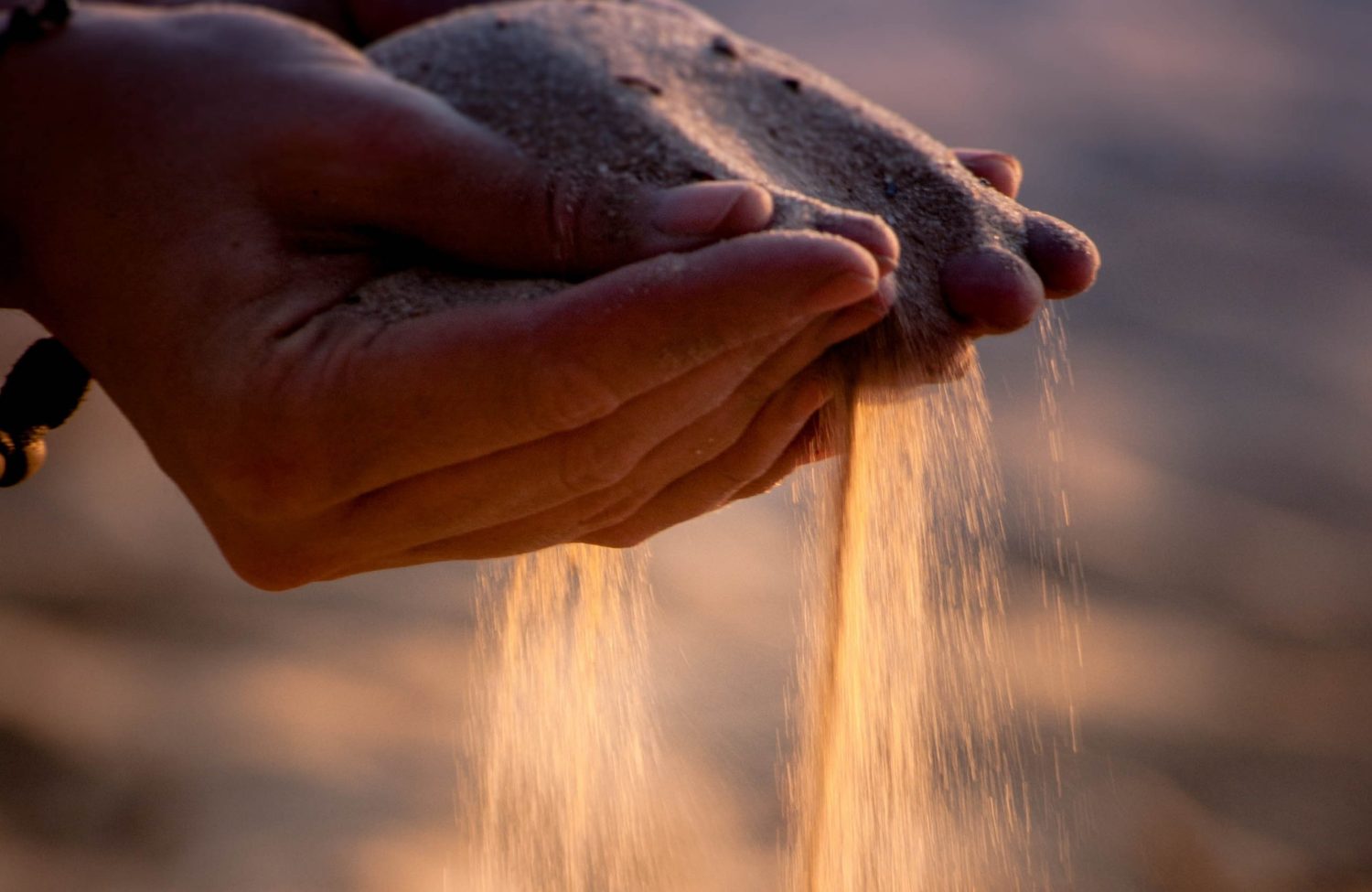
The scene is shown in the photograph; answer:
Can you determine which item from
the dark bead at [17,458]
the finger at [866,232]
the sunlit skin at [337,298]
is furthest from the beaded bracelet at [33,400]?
the finger at [866,232]

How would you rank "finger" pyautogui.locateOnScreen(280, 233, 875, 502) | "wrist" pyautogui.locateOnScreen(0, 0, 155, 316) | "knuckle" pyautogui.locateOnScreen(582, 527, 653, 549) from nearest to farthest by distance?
"finger" pyautogui.locateOnScreen(280, 233, 875, 502) < "wrist" pyautogui.locateOnScreen(0, 0, 155, 316) < "knuckle" pyautogui.locateOnScreen(582, 527, 653, 549)

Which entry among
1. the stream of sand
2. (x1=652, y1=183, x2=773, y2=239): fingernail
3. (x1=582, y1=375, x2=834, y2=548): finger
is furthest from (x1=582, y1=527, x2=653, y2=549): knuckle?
(x1=652, y1=183, x2=773, y2=239): fingernail

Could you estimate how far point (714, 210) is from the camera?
1.77ft

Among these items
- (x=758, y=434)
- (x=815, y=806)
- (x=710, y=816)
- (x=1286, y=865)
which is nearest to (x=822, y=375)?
(x=758, y=434)

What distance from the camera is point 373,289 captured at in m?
0.60

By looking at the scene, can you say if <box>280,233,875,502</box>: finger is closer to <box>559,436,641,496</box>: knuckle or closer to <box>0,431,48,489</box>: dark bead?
<box>559,436,641,496</box>: knuckle

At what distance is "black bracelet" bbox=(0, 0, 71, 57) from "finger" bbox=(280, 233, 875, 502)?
22cm

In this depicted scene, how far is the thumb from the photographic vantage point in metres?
0.58

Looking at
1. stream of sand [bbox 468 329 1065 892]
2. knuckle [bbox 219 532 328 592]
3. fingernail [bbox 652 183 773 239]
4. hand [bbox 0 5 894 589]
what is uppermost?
fingernail [bbox 652 183 773 239]

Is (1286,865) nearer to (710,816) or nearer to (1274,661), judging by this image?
(1274,661)

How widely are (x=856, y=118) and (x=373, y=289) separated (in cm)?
29

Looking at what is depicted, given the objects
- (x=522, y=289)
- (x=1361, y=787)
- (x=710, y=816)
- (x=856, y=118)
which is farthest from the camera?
(x=1361, y=787)

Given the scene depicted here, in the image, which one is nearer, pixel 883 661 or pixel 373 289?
pixel 373 289

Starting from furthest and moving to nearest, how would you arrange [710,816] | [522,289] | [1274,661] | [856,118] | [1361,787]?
[1274,661], [1361,787], [710,816], [856,118], [522,289]
